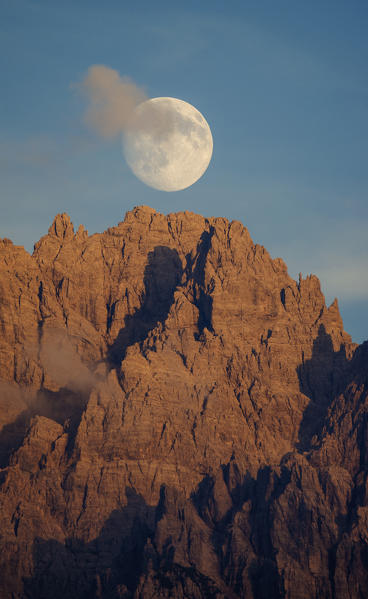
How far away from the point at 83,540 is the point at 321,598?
36.1m

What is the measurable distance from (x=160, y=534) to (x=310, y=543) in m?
22.0

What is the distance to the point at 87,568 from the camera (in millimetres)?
196625

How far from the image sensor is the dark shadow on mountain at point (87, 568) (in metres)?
193

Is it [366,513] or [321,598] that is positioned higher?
[366,513]

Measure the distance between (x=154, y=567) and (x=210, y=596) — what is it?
29.9ft

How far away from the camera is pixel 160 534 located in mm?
197000

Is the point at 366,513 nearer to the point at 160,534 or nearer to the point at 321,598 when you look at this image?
the point at 321,598

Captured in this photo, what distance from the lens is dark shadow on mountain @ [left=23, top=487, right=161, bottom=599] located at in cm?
19312

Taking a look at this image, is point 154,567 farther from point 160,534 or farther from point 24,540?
point 24,540

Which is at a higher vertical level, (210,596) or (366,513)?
(366,513)

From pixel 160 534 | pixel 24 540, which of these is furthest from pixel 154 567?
pixel 24 540

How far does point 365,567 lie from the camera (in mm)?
195000

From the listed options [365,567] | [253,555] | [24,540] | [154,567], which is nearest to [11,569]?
[24,540]

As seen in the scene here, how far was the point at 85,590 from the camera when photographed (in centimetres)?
19412
